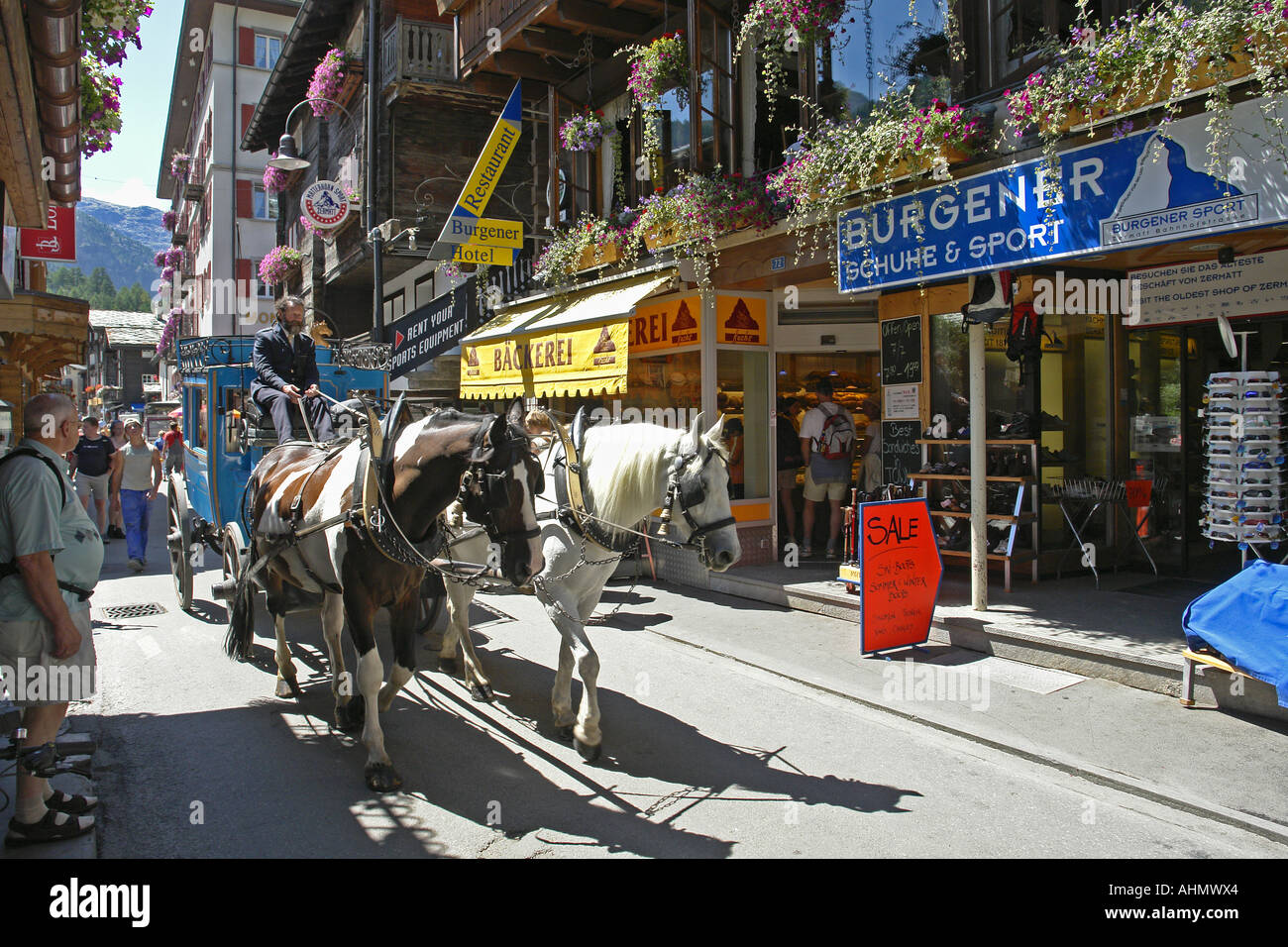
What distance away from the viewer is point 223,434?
7.81 metres

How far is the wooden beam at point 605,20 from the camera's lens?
38.6 feet

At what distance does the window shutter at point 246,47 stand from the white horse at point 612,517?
38268 millimetres

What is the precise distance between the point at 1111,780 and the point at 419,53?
56.6ft

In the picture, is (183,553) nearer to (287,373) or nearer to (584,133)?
(287,373)

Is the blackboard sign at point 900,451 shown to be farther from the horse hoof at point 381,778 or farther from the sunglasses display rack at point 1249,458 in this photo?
the horse hoof at point 381,778

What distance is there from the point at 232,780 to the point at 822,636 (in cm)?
532

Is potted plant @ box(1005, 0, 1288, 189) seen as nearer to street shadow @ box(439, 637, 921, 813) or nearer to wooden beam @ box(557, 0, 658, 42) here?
street shadow @ box(439, 637, 921, 813)

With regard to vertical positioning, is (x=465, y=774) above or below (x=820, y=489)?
below

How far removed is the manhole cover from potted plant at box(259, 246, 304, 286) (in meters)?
17.2

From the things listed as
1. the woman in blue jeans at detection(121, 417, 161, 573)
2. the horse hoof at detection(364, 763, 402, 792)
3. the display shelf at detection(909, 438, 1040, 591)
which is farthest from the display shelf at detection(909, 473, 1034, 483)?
the woman in blue jeans at detection(121, 417, 161, 573)

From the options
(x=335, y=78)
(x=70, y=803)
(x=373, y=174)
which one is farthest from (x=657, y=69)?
(x=335, y=78)

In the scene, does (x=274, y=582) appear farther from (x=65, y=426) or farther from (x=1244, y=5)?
(x=1244, y=5)

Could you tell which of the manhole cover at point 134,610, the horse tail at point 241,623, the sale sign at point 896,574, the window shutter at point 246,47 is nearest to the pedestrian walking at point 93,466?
the manhole cover at point 134,610
